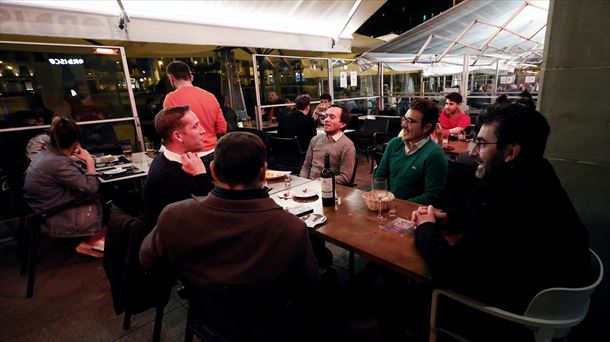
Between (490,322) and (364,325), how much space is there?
1.00m

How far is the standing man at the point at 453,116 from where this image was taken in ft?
14.6

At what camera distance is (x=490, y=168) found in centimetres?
→ 131

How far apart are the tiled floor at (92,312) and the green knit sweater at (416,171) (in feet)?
2.68

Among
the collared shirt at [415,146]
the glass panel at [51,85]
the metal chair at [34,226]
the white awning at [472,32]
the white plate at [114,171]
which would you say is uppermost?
the white awning at [472,32]

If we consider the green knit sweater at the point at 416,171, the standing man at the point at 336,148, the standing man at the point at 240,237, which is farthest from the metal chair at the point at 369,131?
A: the standing man at the point at 240,237

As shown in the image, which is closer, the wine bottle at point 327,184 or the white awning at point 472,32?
the wine bottle at point 327,184

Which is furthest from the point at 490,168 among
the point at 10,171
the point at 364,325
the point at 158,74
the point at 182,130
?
the point at 158,74

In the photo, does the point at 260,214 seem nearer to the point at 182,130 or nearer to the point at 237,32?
the point at 182,130

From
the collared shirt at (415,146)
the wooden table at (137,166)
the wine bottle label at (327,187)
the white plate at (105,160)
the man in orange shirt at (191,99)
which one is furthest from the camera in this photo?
the white plate at (105,160)

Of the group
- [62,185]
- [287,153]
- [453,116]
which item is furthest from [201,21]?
[453,116]

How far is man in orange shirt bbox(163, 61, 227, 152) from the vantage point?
3.37 m

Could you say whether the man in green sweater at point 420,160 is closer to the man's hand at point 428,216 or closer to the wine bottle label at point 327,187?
the man's hand at point 428,216

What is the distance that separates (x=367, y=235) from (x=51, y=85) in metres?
6.60

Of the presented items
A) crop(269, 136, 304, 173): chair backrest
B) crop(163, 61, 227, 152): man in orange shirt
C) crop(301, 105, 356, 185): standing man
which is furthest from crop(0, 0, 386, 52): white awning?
crop(301, 105, 356, 185): standing man
